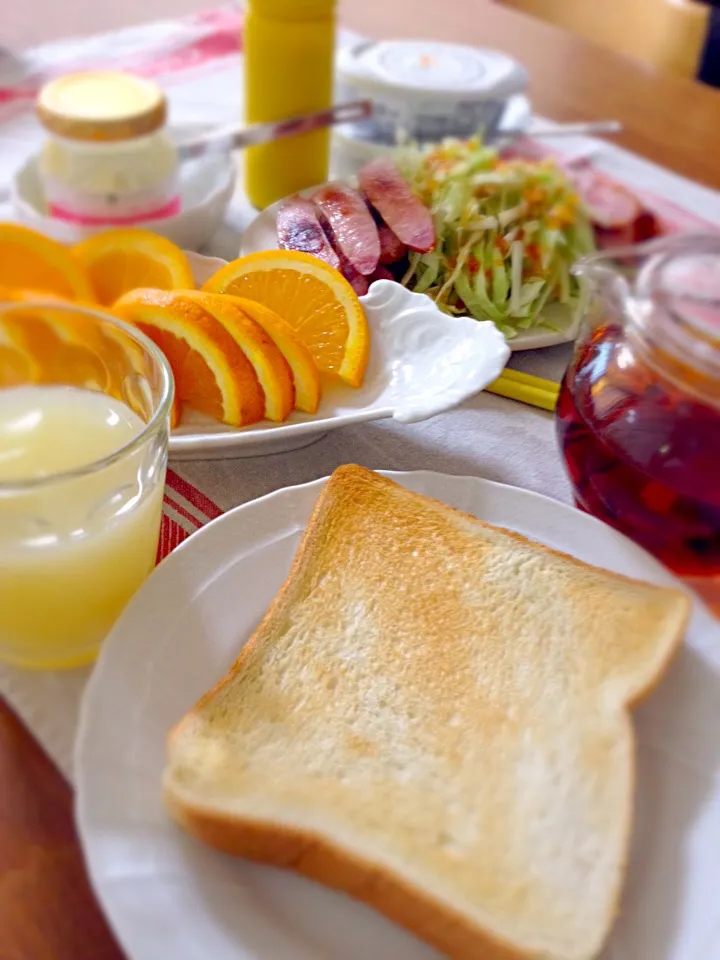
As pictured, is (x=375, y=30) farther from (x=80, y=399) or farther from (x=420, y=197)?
(x=80, y=399)

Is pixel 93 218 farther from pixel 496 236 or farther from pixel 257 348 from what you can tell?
pixel 496 236

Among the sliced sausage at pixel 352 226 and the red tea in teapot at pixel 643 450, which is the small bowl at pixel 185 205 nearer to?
the sliced sausage at pixel 352 226

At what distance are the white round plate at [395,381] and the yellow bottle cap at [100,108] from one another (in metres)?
0.47

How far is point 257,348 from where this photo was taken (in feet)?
2.93

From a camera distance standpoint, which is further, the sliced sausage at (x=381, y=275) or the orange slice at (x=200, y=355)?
the sliced sausage at (x=381, y=275)

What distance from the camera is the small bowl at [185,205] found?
1.19 m

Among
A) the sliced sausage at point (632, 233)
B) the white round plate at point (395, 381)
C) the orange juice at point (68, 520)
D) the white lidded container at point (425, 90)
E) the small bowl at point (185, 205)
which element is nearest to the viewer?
the orange juice at point (68, 520)

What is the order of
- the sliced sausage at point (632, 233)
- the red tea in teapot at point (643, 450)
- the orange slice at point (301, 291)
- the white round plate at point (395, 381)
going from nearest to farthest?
the red tea in teapot at point (643, 450)
the white round plate at point (395, 381)
the orange slice at point (301, 291)
the sliced sausage at point (632, 233)

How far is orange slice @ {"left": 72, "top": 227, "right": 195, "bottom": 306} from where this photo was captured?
1.06 m

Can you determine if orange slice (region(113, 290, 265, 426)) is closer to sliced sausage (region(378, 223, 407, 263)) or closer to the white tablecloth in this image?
the white tablecloth

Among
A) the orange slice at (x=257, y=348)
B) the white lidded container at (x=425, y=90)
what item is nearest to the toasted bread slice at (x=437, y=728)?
the orange slice at (x=257, y=348)

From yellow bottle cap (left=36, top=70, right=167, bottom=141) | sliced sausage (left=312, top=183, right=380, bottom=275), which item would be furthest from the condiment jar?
sliced sausage (left=312, top=183, right=380, bottom=275)

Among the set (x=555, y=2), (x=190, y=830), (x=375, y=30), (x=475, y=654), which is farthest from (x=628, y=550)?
(x=555, y=2)

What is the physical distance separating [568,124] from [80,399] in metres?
1.38
